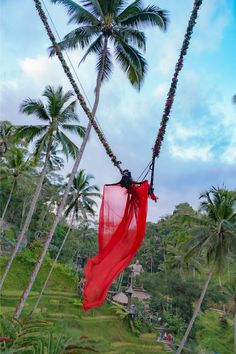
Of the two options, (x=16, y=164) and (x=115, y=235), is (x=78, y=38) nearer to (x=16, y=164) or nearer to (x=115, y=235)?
(x=115, y=235)

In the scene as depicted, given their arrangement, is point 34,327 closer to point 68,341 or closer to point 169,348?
point 68,341

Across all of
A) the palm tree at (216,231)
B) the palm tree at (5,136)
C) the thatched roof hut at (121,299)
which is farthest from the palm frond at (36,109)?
the thatched roof hut at (121,299)

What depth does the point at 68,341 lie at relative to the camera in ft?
15.0

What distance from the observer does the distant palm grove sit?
9102mm

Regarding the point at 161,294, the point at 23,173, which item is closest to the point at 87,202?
the point at 23,173

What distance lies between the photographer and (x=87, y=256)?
9211 mm

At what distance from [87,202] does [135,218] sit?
1521 centimetres

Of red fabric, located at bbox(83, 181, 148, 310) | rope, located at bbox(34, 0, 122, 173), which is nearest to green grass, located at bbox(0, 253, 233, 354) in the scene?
red fabric, located at bbox(83, 181, 148, 310)

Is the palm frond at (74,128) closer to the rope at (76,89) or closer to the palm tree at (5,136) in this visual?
the palm tree at (5,136)

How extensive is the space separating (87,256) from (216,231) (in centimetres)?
598

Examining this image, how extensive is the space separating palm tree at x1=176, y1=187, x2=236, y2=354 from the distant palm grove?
41mm

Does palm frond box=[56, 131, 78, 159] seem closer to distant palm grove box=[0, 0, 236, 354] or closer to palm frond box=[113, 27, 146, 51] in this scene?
distant palm grove box=[0, 0, 236, 354]

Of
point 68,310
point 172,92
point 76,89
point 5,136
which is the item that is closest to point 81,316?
point 68,310

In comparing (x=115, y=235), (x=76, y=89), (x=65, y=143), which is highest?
(x=65, y=143)
